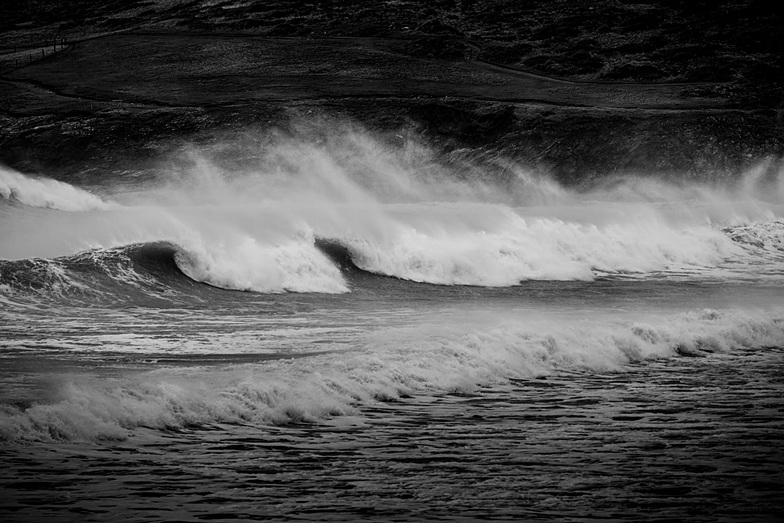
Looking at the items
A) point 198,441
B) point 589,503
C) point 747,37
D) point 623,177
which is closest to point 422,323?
point 198,441

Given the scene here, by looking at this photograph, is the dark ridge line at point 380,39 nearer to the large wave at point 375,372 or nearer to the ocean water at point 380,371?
the ocean water at point 380,371

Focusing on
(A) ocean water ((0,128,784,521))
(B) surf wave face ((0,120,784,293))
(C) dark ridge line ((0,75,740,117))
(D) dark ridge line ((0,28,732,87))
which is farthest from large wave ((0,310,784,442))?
(D) dark ridge line ((0,28,732,87))

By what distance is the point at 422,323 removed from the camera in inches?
781

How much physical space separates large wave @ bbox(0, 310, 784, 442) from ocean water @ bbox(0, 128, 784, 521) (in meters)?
0.04

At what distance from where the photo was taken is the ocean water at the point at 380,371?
8.92 meters

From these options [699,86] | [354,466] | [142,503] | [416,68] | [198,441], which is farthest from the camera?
[416,68]

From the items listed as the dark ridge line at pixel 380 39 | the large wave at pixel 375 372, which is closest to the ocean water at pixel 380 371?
the large wave at pixel 375 372

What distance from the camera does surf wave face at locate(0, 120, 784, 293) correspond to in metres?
25.6

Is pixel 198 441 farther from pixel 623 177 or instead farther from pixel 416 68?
pixel 416 68

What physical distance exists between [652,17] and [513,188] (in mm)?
Answer: 30460

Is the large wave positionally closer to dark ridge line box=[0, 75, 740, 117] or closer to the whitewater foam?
the whitewater foam

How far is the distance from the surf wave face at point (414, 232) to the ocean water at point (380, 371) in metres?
0.13

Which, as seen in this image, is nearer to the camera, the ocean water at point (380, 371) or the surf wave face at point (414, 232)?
the ocean water at point (380, 371)

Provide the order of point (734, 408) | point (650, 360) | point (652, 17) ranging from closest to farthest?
point (734, 408), point (650, 360), point (652, 17)
